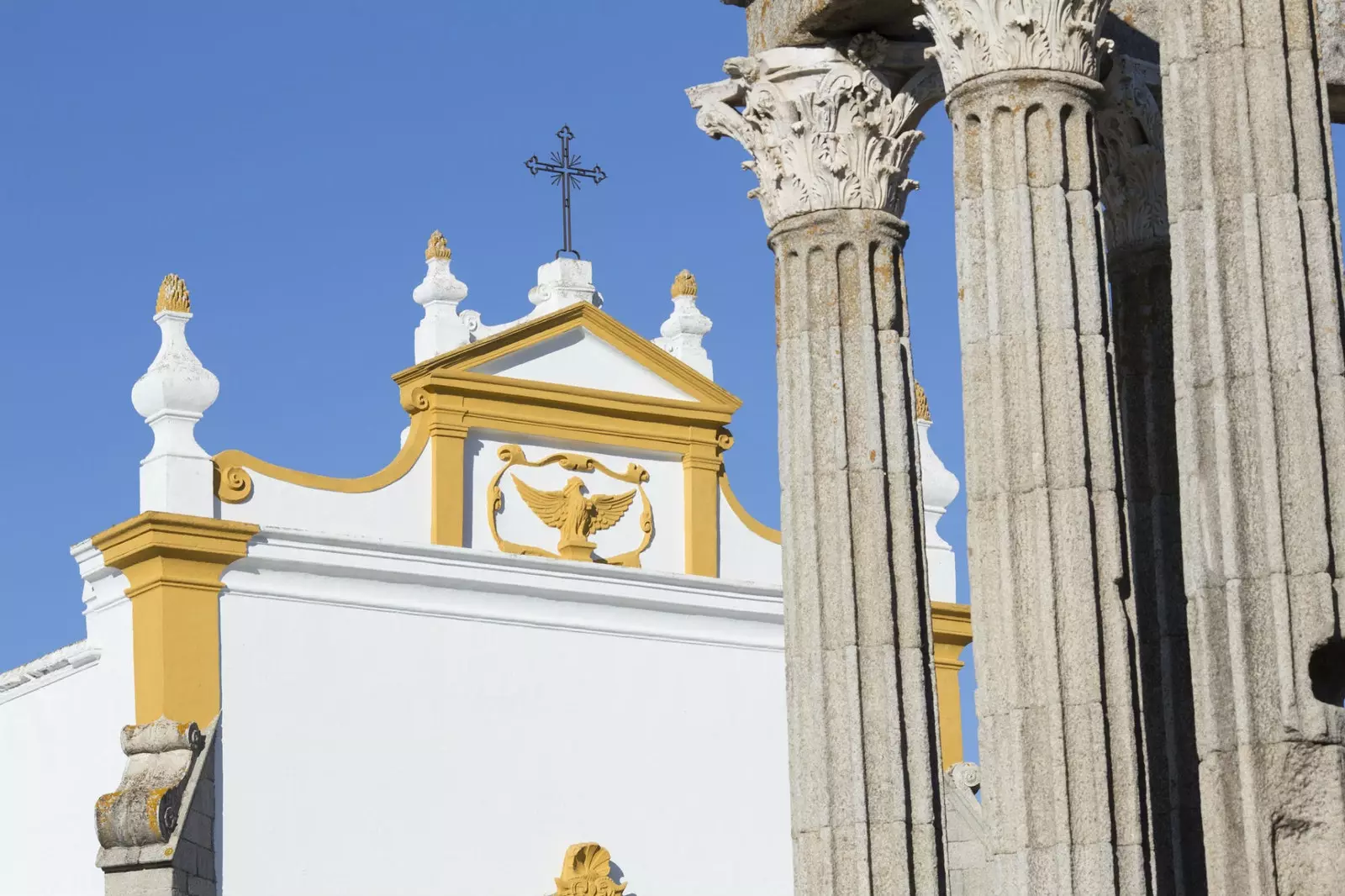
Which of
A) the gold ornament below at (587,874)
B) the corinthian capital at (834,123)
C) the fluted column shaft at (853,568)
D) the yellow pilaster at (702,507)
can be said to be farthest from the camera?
the yellow pilaster at (702,507)

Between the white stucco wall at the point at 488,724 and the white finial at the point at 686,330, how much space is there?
1.84 metres

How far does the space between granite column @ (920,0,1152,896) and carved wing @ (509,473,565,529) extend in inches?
418

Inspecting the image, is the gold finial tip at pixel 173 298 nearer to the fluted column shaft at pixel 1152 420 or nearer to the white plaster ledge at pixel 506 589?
the white plaster ledge at pixel 506 589

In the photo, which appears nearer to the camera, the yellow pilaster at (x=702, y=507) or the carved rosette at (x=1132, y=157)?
the carved rosette at (x=1132, y=157)

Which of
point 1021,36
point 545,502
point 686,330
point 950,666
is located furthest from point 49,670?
point 1021,36

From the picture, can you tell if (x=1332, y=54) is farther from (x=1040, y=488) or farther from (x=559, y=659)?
(x=559, y=659)

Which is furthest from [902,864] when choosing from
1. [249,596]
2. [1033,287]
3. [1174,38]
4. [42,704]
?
[42,704]

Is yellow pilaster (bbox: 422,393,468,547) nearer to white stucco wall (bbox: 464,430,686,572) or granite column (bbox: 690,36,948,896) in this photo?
white stucco wall (bbox: 464,430,686,572)

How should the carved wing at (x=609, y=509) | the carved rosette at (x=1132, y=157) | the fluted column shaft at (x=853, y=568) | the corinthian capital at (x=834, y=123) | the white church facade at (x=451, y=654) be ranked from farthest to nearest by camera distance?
the carved wing at (x=609, y=509), the white church facade at (x=451, y=654), the corinthian capital at (x=834, y=123), the carved rosette at (x=1132, y=157), the fluted column shaft at (x=853, y=568)

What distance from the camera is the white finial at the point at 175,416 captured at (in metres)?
19.7

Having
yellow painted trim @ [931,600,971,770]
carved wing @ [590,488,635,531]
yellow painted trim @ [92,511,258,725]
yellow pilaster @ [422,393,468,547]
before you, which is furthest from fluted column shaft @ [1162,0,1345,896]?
yellow painted trim @ [931,600,971,770]

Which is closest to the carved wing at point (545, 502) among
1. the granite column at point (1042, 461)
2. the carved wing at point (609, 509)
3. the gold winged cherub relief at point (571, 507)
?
the gold winged cherub relief at point (571, 507)

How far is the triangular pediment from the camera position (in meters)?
21.5

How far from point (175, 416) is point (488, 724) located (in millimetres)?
3247
